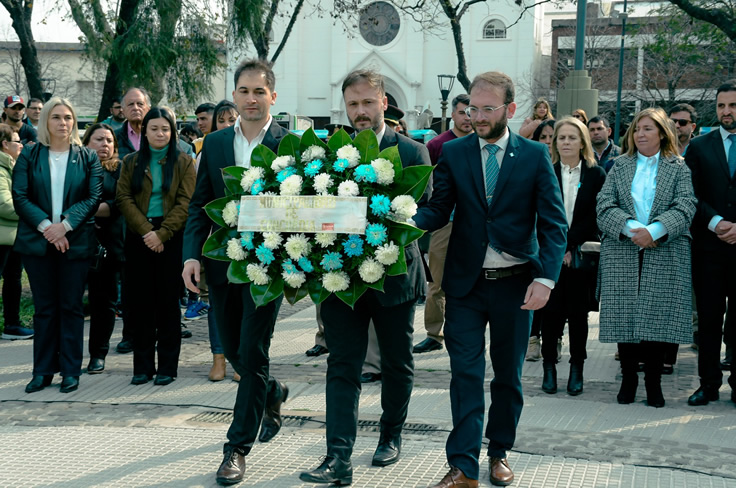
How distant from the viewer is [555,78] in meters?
50.6

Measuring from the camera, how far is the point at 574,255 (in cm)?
710

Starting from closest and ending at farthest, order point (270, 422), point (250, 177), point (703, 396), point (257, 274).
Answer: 1. point (257, 274)
2. point (250, 177)
3. point (270, 422)
4. point (703, 396)

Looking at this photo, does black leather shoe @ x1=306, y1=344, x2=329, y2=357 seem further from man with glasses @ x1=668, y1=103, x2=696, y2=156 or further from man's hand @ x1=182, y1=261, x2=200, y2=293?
man with glasses @ x1=668, y1=103, x2=696, y2=156

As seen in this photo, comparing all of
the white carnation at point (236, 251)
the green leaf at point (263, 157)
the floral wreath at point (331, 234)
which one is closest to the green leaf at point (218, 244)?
the floral wreath at point (331, 234)

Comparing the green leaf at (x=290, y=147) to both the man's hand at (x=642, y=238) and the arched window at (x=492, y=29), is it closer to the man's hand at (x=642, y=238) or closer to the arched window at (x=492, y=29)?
the man's hand at (x=642, y=238)

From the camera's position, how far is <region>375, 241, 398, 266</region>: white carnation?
4.39 metres

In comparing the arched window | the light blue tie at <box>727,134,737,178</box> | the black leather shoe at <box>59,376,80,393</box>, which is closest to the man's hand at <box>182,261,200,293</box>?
the black leather shoe at <box>59,376,80,393</box>

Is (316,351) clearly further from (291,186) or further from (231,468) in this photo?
(291,186)

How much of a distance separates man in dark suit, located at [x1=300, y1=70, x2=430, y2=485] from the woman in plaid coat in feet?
7.28

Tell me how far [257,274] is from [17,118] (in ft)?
27.3

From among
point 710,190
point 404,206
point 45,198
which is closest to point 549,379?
point 710,190

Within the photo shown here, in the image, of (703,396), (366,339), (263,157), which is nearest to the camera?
(263,157)

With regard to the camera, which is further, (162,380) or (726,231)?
(162,380)

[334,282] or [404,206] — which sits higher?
[404,206]
